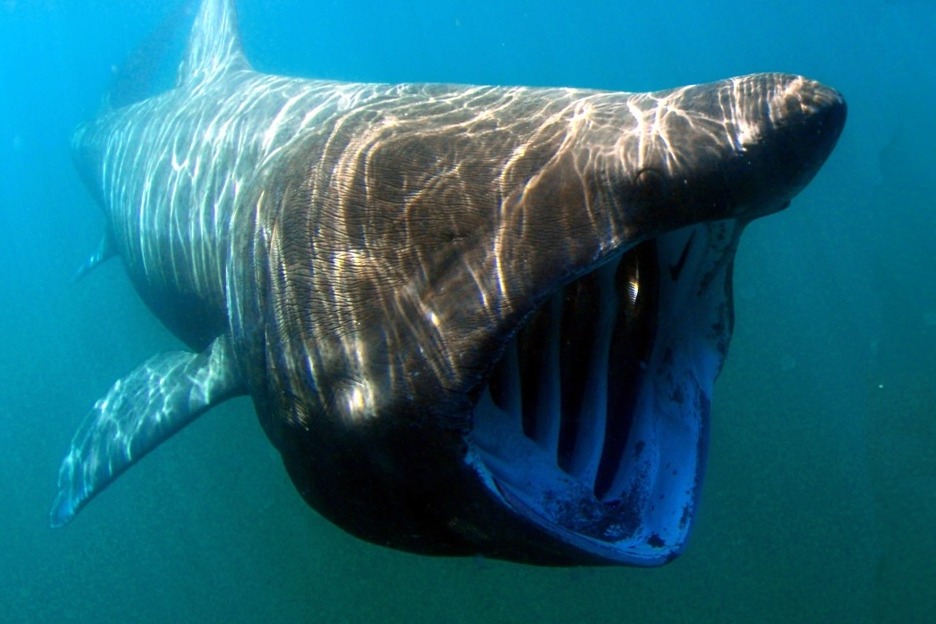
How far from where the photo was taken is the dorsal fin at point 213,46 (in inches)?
285

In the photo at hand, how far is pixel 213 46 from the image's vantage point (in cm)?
762

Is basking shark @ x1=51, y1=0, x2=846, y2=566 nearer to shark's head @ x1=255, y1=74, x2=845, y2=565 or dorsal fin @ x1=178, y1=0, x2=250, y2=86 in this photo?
shark's head @ x1=255, y1=74, x2=845, y2=565

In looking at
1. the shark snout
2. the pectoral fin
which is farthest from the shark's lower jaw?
the pectoral fin

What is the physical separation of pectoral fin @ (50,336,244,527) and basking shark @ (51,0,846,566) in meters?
1.18

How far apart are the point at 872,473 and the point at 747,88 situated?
378 inches

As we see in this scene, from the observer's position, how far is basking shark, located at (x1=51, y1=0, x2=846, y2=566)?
2203 millimetres

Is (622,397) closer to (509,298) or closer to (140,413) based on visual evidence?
(509,298)

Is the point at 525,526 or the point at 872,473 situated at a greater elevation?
the point at 525,526

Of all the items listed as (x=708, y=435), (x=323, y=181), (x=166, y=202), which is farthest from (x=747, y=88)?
(x=166, y=202)

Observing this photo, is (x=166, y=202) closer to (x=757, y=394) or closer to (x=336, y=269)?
(x=336, y=269)

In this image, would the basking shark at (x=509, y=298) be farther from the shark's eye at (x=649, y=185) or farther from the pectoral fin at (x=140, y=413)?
the pectoral fin at (x=140, y=413)

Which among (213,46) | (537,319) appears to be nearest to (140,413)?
(537,319)

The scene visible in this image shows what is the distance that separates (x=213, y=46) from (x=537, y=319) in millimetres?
6342

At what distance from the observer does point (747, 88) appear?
2221 millimetres
